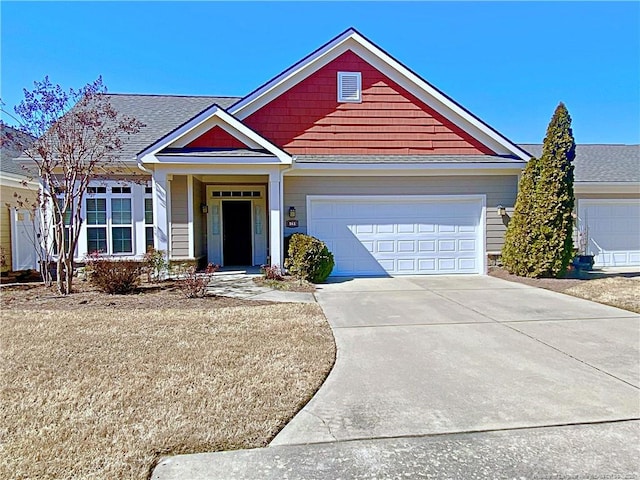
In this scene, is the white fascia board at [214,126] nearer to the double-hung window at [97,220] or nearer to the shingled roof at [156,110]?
the shingled roof at [156,110]

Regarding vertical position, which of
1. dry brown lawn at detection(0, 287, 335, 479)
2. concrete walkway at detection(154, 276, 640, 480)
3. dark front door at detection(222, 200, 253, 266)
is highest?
dark front door at detection(222, 200, 253, 266)

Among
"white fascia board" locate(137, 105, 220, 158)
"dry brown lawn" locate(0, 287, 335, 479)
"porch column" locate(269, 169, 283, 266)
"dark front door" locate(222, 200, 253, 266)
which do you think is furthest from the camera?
"dark front door" locate(222, 200, 253, 266)

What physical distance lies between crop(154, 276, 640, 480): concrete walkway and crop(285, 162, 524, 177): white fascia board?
5.70m

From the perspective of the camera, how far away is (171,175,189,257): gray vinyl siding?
449 inches

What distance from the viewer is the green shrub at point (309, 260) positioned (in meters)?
10.3

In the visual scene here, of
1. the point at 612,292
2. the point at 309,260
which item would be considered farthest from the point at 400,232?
A: the point at 612,292

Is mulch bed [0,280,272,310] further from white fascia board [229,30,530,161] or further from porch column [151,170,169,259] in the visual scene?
white fascia board [229,30,530,161]

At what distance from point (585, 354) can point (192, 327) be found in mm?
5274

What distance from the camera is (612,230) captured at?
1402 centimetres

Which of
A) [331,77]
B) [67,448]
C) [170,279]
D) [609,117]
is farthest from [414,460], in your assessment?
[609,117]

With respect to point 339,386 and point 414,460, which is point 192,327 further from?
point 414,460

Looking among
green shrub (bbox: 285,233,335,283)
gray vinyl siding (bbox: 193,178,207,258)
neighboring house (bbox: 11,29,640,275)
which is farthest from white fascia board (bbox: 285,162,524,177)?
gray vinyl siding (bbox: 193,178,207,258)

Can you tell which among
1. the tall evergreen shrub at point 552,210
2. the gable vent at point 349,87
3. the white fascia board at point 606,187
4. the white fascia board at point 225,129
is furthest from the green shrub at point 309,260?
the white fascia board at point 606,187

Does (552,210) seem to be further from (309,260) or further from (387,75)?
(309,260)
